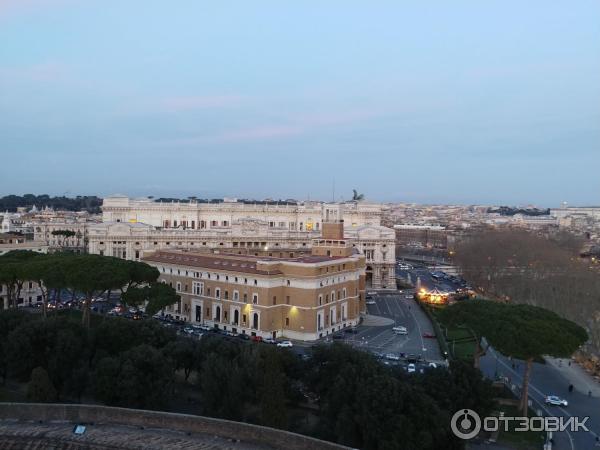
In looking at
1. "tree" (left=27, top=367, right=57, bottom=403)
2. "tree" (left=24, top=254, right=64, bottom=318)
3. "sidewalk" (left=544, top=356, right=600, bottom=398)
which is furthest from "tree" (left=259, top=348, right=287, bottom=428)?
"tree" (left=24, top=254, right=64, bottom=318)

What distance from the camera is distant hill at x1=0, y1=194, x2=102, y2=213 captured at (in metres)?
162

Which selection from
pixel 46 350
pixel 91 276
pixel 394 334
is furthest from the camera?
pixel 394 334

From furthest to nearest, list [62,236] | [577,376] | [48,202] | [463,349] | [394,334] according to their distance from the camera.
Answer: [48,202], [62,236], [394,334], [463,349], [577,376]

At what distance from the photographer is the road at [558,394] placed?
74.8 ft

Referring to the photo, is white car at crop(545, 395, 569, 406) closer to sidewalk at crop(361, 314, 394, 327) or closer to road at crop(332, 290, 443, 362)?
road at crop(332, 290, 443, 362)

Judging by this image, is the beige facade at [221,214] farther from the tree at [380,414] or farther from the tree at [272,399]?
the tree at [380,414]

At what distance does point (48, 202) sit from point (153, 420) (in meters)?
169

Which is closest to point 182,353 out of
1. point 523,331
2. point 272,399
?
point 272,399

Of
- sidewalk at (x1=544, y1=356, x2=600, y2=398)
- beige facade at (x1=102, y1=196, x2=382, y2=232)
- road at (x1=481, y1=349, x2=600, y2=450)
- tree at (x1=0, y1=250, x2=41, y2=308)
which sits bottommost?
sidewalk at (x1=544, y1=356, x2=600, y2=398)

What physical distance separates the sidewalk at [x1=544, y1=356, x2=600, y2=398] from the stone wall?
19.4 m

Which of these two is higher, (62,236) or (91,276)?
(91,276)

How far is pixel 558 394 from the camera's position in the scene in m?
28.4

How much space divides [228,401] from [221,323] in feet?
60.0

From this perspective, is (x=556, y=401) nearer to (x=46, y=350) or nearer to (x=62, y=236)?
(x=46, y=350)
